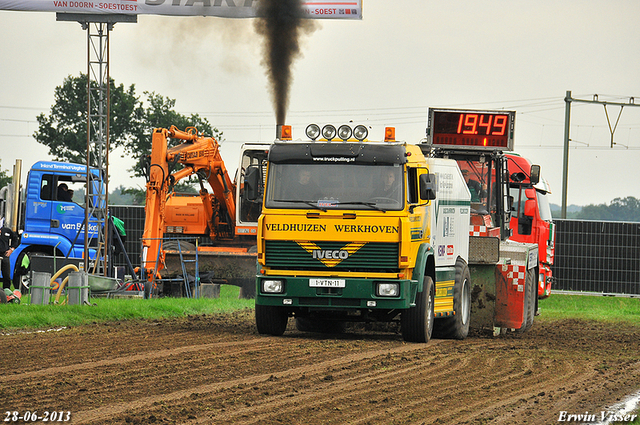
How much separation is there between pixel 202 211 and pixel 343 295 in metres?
14.0

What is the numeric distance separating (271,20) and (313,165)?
13373mm

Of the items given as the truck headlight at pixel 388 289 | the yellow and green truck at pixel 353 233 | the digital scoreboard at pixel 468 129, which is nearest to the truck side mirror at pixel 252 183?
the yellow and green truck at pixel 353 233

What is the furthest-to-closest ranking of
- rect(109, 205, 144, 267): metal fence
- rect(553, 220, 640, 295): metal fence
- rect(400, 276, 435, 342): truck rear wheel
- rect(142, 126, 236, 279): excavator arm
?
rect(109, 205, 144, 267): metal fence → rect(553, 220, 640, 295): metal fence → rect(142, 126, 236, 279): excavator arm → rect(400, 276, 435, 342): truck rear wheel

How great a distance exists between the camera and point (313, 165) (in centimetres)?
1438

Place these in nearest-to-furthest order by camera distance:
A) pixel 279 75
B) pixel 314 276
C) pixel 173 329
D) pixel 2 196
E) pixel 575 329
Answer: pixel 314 276
pixel 173 329
pixel 575 329
pixel 279 75
pixel 2 196

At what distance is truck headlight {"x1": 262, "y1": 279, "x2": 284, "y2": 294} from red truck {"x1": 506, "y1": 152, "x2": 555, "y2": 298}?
38.4 feet

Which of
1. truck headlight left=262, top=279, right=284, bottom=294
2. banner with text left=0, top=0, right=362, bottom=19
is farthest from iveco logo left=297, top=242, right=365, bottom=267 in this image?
banner with text left=0, top=0, right=362, bottom=19

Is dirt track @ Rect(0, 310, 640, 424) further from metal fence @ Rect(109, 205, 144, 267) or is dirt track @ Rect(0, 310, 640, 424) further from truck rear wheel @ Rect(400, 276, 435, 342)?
metal fence @ Rect(109, 205, 144, 267)

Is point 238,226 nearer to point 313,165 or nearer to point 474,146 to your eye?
point 474,146

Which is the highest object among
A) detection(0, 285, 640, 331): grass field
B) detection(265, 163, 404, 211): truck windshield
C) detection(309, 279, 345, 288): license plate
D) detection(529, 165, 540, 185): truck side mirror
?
detection(529, 165, 540, 185): truck side mirror

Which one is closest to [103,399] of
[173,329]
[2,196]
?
[173,329]

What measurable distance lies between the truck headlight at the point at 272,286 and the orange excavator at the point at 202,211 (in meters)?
8.67

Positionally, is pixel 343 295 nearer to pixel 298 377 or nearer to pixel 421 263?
pixel 421 263

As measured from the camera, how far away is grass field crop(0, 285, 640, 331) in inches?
618
